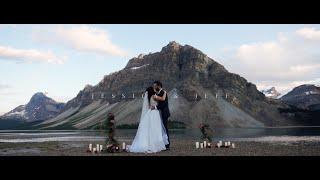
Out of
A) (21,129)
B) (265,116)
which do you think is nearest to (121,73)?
(265,116)

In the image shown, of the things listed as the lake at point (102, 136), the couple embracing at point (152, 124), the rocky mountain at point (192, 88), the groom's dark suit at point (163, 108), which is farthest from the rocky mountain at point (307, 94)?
the rocky mountain at point (192, 88)

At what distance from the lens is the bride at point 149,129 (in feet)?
39.6

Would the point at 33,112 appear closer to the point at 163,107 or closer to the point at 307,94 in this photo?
the point at 163,107

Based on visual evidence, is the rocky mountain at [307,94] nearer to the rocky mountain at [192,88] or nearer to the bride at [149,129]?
the bride at [149,129]

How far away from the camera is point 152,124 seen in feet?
39.8

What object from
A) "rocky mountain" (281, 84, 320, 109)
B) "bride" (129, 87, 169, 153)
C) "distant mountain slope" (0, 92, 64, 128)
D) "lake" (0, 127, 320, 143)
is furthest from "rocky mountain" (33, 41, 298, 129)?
"bride" (129, 87, 169, 153)

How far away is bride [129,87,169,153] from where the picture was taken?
12070 millimetres

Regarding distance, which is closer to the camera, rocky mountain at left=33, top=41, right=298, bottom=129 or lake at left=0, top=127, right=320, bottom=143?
lake at left=0, top=127, right=320, bottom=143

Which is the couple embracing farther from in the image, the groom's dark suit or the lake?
the lake
